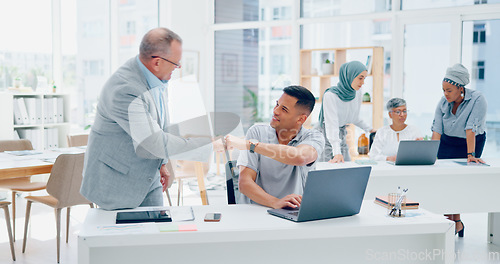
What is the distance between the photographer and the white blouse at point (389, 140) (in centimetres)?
401

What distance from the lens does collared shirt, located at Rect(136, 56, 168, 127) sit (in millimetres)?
2342

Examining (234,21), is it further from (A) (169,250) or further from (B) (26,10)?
(A) (169,250)

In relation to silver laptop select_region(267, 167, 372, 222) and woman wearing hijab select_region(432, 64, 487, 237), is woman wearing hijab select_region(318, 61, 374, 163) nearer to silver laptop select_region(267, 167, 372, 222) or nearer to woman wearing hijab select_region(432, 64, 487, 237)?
woman wearing hijab select_region(432, 64, 487, 237)

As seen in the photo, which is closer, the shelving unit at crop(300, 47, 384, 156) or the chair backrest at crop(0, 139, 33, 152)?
the chair backrest at crop(0, 139, 33, 152)

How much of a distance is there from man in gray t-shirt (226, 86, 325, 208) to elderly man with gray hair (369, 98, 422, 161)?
1.59 meters

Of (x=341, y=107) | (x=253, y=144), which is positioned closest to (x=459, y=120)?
(x=341, y=107)

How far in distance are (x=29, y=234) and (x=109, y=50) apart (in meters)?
3.87

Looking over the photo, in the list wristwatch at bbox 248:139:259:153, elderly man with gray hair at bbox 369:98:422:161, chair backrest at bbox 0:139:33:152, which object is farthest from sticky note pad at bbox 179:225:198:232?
chair backrest at bbox 0:139:33:152

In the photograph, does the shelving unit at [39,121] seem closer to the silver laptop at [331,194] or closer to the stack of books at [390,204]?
the silver laptop at [331,194]

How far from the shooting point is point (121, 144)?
88.2 inches

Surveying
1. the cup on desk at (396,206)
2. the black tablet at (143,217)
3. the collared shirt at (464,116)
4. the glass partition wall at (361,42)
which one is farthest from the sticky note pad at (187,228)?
the glass partition wall at (361,42)

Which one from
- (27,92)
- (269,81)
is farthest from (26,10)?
(269,81)

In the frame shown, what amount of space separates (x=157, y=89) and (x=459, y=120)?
2745mm

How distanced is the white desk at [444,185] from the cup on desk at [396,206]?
1.17 meters
